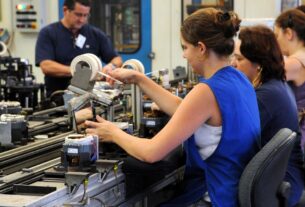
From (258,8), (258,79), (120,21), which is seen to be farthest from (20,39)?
(258,79)

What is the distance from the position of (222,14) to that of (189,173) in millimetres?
612

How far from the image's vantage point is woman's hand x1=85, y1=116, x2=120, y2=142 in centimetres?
192

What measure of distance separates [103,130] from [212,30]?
0.50 meters

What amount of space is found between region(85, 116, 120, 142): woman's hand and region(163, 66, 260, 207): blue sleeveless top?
27 centimetres

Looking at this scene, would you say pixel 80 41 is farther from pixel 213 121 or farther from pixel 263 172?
pixel 263 172

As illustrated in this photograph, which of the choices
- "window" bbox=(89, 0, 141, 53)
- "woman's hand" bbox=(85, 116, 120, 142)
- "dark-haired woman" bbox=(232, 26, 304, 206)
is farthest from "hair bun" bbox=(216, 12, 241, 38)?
"window" bbox=(89, 0, 141, 53)

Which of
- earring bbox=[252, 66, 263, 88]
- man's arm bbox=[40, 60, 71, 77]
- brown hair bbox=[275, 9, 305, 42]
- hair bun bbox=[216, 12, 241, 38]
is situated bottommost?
man's arm bbox=[40, 60, 71, 77]

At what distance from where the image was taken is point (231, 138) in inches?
72.4

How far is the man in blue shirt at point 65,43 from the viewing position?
3738 mm

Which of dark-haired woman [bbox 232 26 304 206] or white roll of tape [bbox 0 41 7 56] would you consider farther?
white roll of tape [bbox 0 41 7 56]

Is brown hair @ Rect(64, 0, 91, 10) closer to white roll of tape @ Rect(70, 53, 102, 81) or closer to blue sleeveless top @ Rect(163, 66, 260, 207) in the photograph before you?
white roll of tape @ Rect(70, 53, 102, 81)

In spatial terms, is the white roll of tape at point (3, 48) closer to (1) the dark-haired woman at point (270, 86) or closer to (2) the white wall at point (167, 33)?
(2) the white wall at point (167, 33)

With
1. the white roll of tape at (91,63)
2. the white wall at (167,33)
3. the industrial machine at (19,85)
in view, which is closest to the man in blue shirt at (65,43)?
the industrial machine at (19,85)

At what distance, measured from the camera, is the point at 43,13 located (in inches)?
207
